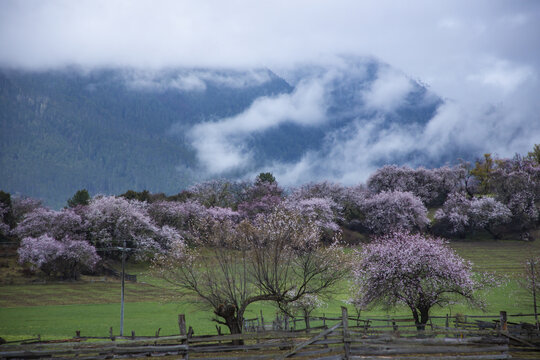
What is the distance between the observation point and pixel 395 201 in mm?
107250

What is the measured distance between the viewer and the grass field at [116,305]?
4462cm

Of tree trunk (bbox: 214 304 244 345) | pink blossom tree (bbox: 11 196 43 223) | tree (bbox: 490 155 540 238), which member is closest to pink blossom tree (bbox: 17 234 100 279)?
pink blossom tree (bbox: 11 196 43 223)

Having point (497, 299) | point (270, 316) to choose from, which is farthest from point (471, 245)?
point (270, 316)

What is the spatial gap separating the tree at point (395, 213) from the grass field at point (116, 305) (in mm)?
20200

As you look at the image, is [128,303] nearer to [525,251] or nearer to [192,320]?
[192,320]

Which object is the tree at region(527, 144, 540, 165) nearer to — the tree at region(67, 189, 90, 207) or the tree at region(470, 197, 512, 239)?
the tree at region(470, 197, 512, 239)

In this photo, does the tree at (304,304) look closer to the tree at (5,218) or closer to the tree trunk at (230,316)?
the tree trunk at (230,316)

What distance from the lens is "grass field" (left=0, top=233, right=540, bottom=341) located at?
44.6 metres

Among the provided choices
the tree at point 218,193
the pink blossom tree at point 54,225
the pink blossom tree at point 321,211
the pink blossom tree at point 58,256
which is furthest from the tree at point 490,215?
the pink blossom tree at point 54,225

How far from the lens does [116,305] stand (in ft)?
193

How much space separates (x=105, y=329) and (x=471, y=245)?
2898 inches

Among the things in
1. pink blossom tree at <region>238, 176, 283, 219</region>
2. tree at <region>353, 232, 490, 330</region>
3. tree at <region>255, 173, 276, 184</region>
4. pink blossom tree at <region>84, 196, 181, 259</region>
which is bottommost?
tree at <region>353, 232, 490, 330</region>

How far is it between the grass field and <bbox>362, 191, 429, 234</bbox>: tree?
20.2 meters

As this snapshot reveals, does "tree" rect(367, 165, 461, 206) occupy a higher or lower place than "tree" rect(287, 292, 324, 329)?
higher
